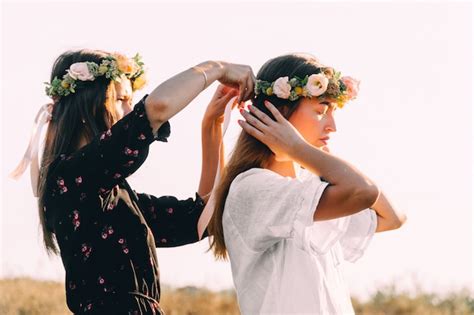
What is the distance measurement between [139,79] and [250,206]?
89 cm

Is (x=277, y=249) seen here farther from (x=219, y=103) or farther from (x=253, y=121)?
(x=219, y=103)

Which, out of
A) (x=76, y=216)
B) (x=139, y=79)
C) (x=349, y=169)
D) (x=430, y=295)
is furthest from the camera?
(x=430, y=295)

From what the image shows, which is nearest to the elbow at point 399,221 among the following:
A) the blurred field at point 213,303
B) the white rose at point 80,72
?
the white rose at point 80,72

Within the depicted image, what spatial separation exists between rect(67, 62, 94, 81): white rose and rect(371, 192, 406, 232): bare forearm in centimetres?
136

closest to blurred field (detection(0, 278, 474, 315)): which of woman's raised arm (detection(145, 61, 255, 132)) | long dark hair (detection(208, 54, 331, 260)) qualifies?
long dark hair (detection(208, 54, 331, 260))

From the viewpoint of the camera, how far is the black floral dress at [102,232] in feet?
13.5

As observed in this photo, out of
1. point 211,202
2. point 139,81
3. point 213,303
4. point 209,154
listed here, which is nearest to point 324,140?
point 211,202

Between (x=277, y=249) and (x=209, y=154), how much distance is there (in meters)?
0.76

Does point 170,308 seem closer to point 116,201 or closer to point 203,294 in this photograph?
point 203,294

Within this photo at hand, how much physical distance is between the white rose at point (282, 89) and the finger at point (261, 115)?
0.39 feet

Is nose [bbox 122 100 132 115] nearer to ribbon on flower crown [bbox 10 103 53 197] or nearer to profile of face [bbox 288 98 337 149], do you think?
ribbon on flower crown [bbox 10 103 53 197]

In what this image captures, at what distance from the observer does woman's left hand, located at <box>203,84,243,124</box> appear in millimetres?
4586

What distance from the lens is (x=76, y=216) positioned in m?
4.25

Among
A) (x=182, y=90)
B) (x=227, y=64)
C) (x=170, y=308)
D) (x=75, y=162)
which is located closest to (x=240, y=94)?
(x=227, y=64)
